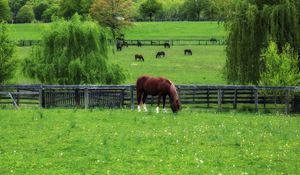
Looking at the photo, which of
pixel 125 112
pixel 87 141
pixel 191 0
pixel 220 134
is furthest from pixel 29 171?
pixel 191 0

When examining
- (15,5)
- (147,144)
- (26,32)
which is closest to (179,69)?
(147,144)

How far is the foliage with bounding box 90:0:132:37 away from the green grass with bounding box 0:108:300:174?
83.1m

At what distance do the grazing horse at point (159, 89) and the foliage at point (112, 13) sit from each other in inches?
3142

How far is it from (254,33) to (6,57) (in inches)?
561

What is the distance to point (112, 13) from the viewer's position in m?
104


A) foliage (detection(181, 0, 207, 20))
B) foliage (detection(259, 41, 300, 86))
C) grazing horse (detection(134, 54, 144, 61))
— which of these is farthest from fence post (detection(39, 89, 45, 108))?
foliage (detection(181, 0, 207, 20))

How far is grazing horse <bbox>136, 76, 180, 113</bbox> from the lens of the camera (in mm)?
21281

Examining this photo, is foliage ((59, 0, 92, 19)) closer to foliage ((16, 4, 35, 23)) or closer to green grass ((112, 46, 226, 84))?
foliage ((16, 4, 35, 23))

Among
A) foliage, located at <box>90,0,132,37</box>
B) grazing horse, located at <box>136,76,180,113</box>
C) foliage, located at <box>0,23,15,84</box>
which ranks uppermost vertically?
foliage, located at <box>90,0,132,37</box>

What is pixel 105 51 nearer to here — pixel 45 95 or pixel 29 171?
pixel 45 95

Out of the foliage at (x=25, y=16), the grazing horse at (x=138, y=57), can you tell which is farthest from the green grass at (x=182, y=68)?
the foliage at (x=25, y=16)

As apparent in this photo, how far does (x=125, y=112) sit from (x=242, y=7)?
1095cm

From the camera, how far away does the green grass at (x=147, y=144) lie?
1155 centimetres

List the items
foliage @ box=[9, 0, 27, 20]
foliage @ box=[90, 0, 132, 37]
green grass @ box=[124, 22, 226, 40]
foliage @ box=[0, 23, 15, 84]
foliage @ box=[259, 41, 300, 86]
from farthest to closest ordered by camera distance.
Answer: foliage @ box=[9, 0, 27, 20]
green grass @ box=[124, 22, 226, 40]
foliage @ box=[90, 0, 132, 37]
foliage @ box=[0, 23, 15, 84]
foliage @ box=[259, 41, 300, 86]
